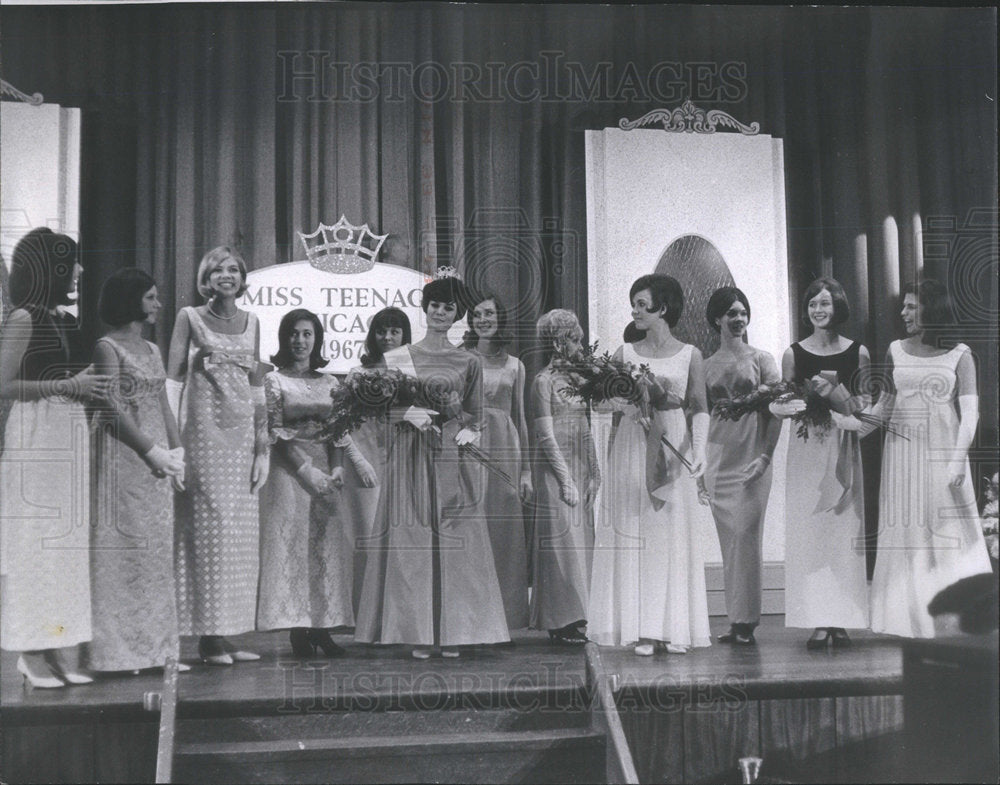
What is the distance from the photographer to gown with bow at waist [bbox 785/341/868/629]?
4766 millimetres

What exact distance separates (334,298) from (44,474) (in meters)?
1.30

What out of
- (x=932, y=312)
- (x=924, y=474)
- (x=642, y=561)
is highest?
(x=932, y=312)

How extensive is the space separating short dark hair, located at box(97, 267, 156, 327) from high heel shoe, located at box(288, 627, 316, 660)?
1363 mm

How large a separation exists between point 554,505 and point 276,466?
111 cm

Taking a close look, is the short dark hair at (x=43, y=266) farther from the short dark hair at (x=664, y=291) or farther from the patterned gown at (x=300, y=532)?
the short dark hair at (x=664, y=291)

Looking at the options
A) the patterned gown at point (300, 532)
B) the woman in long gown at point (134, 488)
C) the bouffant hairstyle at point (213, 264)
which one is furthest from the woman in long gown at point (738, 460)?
the woman in long gown at point (134, 488)

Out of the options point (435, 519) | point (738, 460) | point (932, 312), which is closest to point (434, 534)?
point (435, 519)

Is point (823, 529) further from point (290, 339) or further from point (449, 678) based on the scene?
point (290, 339)

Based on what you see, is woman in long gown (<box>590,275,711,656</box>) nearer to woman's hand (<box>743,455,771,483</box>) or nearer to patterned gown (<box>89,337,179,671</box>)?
woman's hand (<box>743,455,771,483</box>)

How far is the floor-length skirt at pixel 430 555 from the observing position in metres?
4.60

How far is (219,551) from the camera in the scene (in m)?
4.54

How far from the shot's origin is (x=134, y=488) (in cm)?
455

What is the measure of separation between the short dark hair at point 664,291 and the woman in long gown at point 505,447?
0.57 metres

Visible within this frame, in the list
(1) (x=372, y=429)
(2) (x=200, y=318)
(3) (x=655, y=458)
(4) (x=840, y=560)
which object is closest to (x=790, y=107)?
(3) (x=655, y=458)
